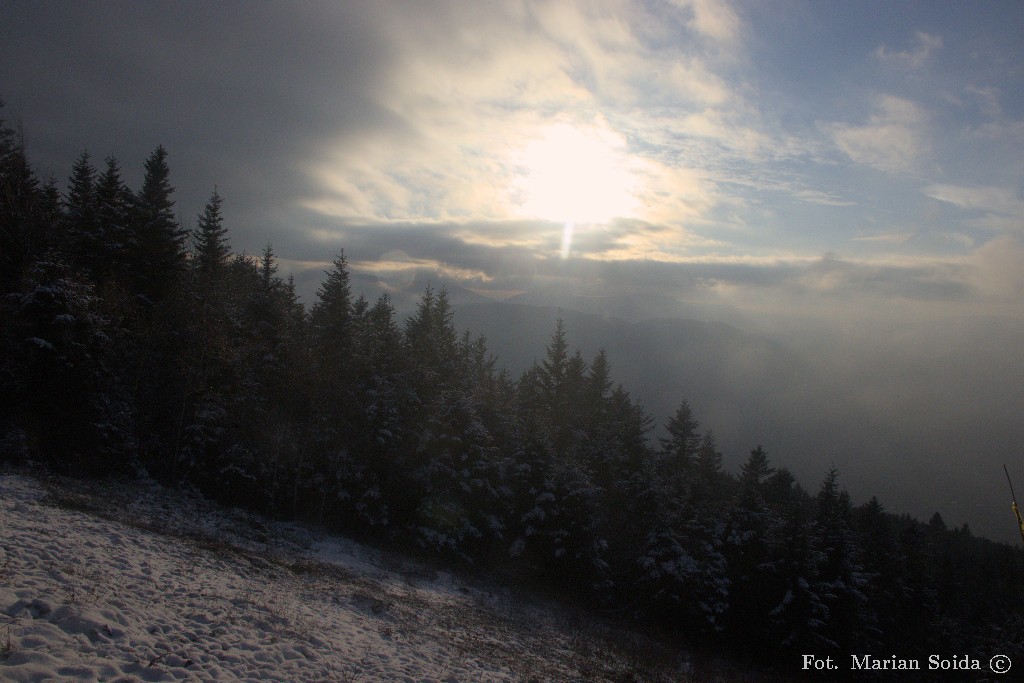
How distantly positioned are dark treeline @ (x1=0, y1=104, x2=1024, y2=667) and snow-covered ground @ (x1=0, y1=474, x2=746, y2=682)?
19.5 feet

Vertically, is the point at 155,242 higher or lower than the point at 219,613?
higher

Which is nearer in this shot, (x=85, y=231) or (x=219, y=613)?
(x=219, y=613)

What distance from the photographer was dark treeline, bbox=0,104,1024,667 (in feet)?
91.0

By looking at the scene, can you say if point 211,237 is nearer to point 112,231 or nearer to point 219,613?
point 112,231

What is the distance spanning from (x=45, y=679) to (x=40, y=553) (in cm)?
556

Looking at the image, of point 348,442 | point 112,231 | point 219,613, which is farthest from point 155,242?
point 219,613

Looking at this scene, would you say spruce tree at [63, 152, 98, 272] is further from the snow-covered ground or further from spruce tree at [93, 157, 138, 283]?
the snow-covered ground

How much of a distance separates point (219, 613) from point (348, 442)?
22.5 meters

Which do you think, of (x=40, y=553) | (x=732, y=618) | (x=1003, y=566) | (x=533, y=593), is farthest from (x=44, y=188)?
(x=1003, y=566)

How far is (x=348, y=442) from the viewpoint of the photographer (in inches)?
1359

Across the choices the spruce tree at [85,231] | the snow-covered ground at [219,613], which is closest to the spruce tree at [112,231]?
the spruce tree at [85,231]

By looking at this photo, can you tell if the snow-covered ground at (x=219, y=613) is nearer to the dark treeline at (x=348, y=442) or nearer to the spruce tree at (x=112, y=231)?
the dark treeline at (x=348, y=442)

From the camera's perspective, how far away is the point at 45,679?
7.72 metres

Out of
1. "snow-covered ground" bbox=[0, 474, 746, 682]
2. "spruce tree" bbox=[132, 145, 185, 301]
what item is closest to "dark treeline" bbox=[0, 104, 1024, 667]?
"spruce tree" bbox=[132, 145, 185, 301]
